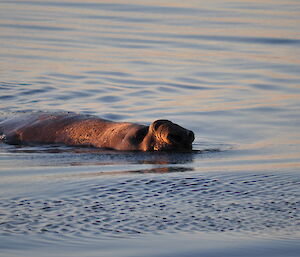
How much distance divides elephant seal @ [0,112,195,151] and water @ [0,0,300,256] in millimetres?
201

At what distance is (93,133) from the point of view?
36.5 feet

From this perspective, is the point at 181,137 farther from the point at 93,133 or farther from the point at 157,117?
the point at 157,117

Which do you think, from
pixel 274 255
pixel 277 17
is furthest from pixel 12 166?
pixel 277 17

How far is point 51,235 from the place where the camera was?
662 centimetres

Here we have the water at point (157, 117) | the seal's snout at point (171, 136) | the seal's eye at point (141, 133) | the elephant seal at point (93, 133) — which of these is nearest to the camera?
the water at point (157, 117)

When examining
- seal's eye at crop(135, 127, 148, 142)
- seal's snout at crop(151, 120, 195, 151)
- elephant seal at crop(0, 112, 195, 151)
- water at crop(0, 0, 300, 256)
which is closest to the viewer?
water at crop(0, 0, 300, 256)

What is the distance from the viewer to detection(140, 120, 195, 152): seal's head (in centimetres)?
1023

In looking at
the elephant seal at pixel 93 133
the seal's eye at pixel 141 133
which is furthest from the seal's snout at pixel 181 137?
the seal's eye at pixel 141 133

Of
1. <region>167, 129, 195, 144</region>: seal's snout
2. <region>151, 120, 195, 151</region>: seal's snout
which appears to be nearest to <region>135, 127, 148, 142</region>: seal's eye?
<region>151, 120, 195, 151</region>: seal's snout

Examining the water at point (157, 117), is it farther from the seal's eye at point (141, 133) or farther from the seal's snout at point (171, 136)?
the seal's eye at point (141, 133)

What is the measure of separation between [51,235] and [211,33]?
16.1m

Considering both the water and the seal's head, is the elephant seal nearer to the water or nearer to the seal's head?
the seal's head

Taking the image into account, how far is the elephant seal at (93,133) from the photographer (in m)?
10.3

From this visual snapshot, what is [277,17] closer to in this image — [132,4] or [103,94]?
[132,4]
